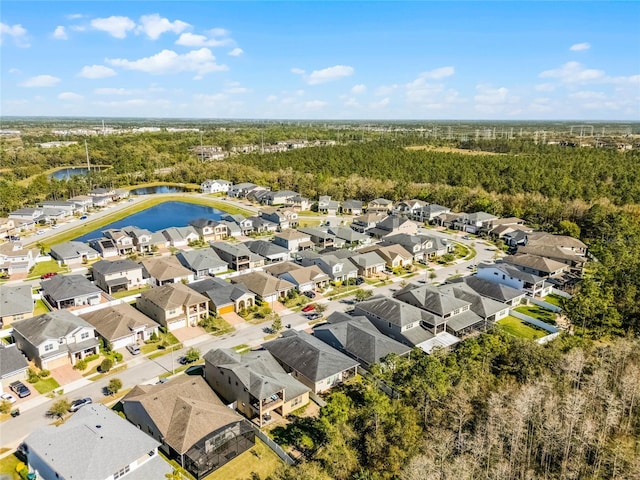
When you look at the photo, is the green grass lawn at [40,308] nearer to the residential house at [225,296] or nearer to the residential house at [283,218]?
the residential house at [225,296]

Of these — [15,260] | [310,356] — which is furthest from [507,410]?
[15,260]

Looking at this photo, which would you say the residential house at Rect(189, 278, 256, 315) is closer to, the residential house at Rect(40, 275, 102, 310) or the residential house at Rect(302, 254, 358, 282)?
the residential house at Rect(40, 275, 102, 310)

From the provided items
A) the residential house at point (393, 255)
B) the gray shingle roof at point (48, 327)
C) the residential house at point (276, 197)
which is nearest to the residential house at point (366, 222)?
the residential house at point (393, 255)

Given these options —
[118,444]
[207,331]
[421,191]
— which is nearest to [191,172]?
[421,191]

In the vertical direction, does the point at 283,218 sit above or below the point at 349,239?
above

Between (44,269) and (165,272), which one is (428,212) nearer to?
(165,272)

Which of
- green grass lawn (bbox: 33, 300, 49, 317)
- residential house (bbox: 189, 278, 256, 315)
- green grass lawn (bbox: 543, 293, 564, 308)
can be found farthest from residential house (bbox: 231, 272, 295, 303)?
green grass lawn (bbox: 543, 293, 564, 308)
